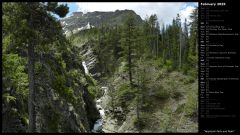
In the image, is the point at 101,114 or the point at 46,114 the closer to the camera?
the point at 46,114

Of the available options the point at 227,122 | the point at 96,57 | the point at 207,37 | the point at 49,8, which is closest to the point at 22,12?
the point at 49,8

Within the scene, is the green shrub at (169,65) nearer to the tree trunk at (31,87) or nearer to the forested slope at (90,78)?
the forested slope at (90,78)

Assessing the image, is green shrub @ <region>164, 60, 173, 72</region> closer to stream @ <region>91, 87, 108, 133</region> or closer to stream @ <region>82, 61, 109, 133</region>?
stream @ <region>82, 61, 109, 133</region>

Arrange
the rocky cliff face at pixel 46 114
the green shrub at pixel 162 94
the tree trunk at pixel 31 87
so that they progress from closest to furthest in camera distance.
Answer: the tree trunk at pixel 31 87 < the rocky cliff face at pixel 46 114 < the green shrub at pixel 162 94

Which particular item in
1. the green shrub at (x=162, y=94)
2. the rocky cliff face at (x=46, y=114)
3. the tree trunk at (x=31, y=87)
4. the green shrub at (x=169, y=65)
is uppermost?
the tree trunk at (x=31, y=87)

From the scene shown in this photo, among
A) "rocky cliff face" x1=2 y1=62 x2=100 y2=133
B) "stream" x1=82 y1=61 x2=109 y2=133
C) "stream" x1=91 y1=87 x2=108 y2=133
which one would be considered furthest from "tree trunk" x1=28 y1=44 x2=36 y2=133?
"stream" x1=91 y1=87 x2=108 y2=133

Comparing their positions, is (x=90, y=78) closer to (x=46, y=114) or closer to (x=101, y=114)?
(x=101, y=114)

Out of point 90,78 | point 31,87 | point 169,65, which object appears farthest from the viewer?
point 90,78

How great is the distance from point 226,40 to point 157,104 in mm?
41523

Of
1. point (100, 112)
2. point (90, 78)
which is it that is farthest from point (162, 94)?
point (90, 78)

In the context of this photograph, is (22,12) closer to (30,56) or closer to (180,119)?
(30,56)

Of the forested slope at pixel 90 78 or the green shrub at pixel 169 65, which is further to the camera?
the green shrub at pixel 169 65

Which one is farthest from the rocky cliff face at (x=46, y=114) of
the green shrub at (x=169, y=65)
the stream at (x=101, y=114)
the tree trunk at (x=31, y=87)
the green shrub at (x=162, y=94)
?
the green shrub at (x=169, y=65)

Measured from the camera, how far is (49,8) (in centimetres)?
2144
